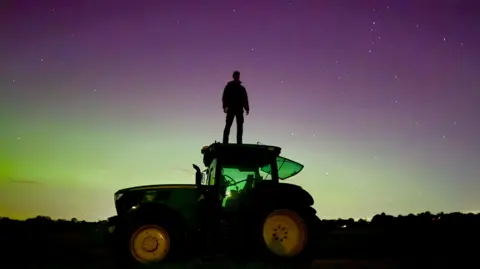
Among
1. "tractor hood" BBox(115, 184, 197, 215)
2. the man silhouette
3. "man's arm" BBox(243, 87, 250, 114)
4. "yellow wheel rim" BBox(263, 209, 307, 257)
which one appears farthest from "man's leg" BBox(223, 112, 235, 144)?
"yellow wheel rim" BBox(263, 209, 307, 257)

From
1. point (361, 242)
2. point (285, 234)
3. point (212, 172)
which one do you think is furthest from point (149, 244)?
point (361, 242)

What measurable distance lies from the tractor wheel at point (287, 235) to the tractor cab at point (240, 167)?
1.36 m

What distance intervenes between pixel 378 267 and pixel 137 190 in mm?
5961

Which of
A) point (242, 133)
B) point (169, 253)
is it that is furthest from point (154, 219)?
point (242, 133)

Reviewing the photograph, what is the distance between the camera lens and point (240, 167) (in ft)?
37.1

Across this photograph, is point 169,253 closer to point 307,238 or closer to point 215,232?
point 215,232

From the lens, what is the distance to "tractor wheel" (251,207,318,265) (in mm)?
9680

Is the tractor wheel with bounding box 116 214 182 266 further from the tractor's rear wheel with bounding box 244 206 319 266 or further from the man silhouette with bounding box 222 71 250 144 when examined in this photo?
the man silhouette with bounding box 222 71 250 144

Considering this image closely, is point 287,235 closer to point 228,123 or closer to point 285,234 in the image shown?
point 285,234

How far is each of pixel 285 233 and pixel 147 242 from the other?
2865mm

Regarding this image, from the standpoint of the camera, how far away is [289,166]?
1157 cm

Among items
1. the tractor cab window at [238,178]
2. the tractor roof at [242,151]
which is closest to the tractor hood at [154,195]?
the tractor cab window at [238,178]

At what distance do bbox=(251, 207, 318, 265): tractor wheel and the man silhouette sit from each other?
4.48 meters

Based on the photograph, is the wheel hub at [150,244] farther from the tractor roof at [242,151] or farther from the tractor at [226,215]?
the tractor roof at [242,151]
